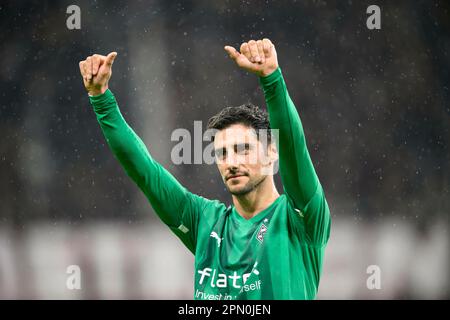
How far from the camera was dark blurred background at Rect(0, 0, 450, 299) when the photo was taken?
5887 millimetres

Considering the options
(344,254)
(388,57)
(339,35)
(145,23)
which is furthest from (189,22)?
(344,254)

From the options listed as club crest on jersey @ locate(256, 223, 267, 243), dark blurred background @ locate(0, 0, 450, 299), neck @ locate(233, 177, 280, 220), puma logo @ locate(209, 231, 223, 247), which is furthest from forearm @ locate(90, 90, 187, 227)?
dark blurred background @ locate(0, 0, 450, 299)

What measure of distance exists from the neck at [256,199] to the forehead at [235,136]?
0.18 meters

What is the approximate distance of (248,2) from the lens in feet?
19.5

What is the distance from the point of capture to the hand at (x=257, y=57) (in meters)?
2.34

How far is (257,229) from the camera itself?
277cm

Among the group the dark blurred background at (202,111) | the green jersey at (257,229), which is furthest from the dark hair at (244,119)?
the dark blurred background at (202,111)

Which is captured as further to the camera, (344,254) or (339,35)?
(339,35)

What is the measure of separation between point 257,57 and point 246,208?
2.33 feet

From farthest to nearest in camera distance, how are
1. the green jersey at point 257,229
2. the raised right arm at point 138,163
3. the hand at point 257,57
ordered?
the raised right arm at point 138,163 → the green jersey at point 257,229 → the hand at point 257,57

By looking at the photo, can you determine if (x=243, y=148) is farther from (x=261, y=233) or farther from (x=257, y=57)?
(x=257, y=57)

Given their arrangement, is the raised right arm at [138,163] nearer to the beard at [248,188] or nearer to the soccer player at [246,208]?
the soccer player at [246,208]

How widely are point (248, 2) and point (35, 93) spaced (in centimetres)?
193

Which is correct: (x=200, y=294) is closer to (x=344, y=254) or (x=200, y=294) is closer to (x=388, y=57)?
(x=344, y=254)
